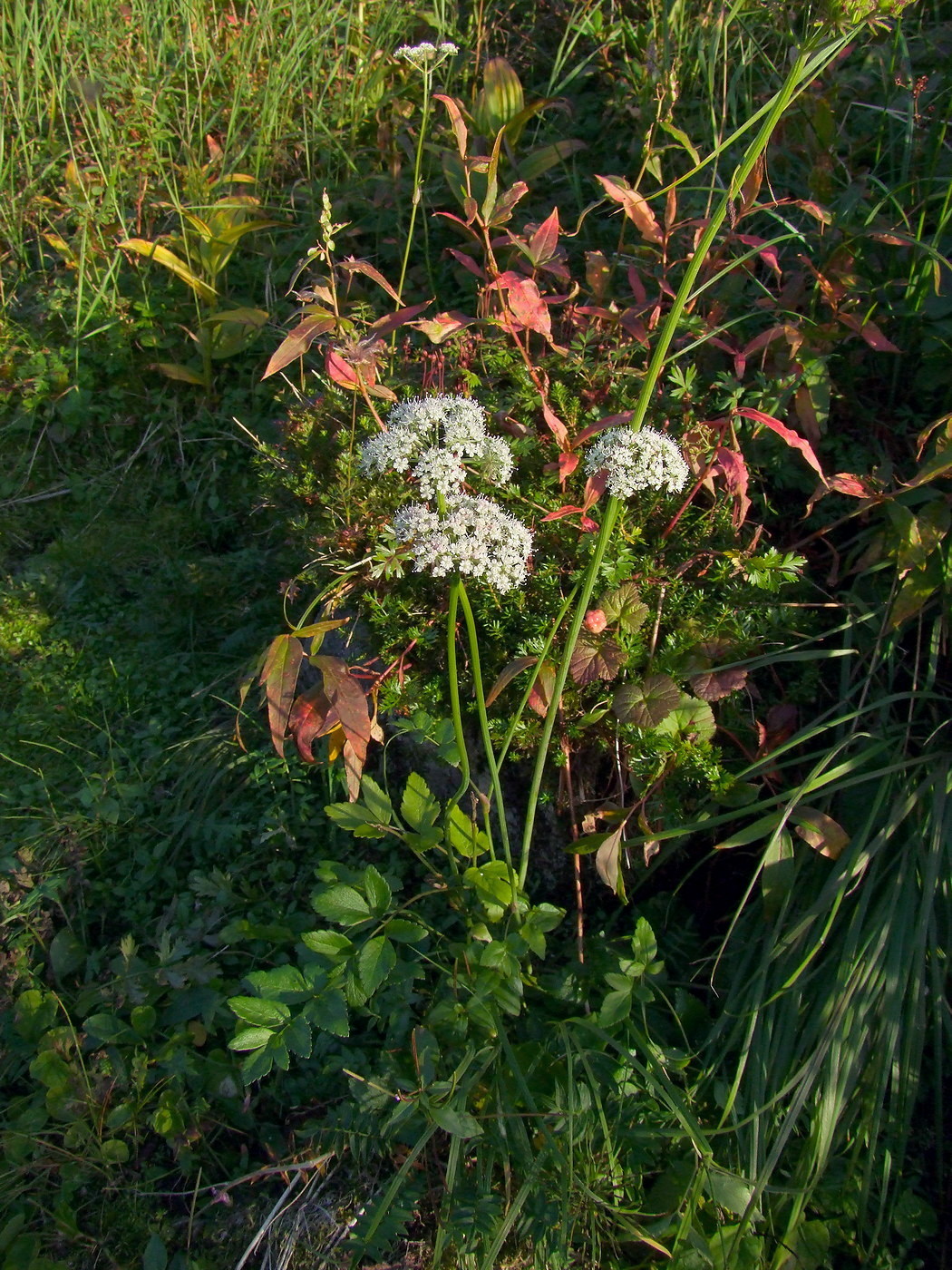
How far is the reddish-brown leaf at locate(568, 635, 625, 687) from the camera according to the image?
165 centimetres

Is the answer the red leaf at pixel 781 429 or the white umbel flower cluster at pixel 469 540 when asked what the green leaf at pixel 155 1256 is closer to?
the white umbel flower cluster at pixel 469 540

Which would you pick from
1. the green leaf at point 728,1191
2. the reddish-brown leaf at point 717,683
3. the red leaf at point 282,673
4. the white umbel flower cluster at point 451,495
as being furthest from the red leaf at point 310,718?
the green leaf at point 728,1191

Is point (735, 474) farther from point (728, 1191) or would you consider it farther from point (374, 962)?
point (728, 1191)

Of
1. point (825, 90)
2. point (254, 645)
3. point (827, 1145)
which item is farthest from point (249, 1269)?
point (825, 90)

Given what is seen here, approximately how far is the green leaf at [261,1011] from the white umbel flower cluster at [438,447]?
774 mm

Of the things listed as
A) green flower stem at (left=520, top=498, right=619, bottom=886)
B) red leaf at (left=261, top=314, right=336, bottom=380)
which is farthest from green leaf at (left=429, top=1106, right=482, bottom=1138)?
red leaf at (left=261, top=314, right=336, bottom=380)

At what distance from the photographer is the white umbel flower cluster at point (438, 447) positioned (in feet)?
4.84

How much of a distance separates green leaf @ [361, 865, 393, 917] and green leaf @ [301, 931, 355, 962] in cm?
7

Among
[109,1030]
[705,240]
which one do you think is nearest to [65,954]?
[109,1030]

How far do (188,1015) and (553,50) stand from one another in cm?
309

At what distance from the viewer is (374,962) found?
1348 millimetres

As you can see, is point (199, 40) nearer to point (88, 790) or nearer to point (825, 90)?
point (825, 90)

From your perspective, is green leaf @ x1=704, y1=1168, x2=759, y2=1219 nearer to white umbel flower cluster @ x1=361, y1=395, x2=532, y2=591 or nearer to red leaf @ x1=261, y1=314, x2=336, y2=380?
white umbel flower cluster @ x1=361, y1=395, x2=532, y2=591

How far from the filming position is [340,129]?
9.91ft
